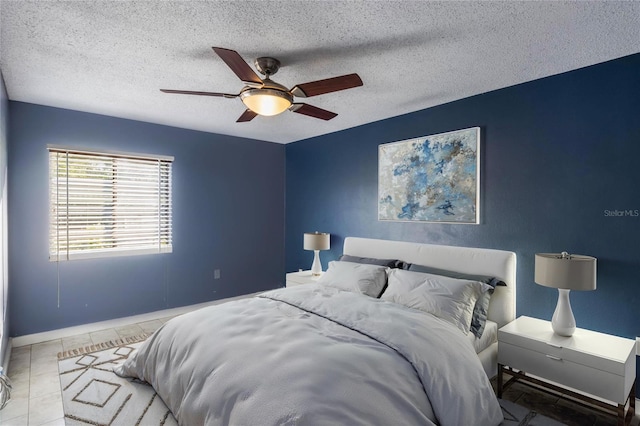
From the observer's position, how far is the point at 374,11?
190 centimetres

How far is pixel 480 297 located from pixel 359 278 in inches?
42.4

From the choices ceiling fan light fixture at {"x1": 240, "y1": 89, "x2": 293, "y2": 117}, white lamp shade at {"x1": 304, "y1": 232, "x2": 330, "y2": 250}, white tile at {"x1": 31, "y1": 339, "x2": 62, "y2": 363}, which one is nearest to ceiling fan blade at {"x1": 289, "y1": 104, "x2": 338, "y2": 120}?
ceiling fan light fixture at {"x1": 240, "y1": 89, "x2": 293, "y2": 117}

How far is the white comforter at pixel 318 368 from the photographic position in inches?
63.0

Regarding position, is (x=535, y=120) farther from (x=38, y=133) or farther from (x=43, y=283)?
(x=43, y=283)

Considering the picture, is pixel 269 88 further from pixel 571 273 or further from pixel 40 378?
pixel 40 378

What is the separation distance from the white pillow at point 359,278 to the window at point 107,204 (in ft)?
7.71

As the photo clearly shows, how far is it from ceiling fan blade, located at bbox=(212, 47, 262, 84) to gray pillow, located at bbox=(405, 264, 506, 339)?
2298mm

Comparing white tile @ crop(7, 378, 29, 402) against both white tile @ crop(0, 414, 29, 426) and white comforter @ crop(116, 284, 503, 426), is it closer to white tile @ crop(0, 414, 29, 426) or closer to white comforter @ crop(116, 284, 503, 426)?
white tile @ crop(0, 414, 29, 426)

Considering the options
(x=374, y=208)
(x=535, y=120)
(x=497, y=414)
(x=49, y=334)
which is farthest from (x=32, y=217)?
(x=535, y=120)

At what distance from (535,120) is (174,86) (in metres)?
3.15

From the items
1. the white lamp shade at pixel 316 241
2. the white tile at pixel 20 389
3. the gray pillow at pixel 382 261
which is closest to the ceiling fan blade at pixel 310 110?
the gray pillow at pixel 382 261

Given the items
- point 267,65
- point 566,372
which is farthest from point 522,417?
point 267,65

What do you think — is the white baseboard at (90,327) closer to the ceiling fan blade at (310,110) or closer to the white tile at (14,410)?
the white tile at (14,410)

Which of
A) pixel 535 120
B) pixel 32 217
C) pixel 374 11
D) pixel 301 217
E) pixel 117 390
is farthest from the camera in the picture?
pixel 301 217
